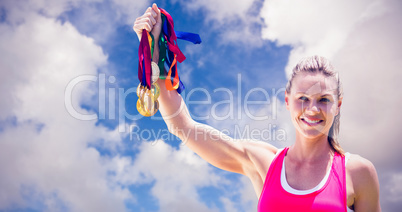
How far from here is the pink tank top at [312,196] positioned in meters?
3.18

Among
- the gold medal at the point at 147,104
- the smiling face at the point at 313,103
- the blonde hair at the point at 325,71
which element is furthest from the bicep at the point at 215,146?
the blonde hair at the point at 325,71

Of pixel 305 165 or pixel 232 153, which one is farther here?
pixel 232 153

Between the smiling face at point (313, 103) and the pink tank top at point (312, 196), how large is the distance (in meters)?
0.42

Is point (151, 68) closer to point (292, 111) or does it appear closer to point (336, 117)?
point (292, 111)

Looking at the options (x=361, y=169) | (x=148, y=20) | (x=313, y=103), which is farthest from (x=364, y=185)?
(x=148, y=20)

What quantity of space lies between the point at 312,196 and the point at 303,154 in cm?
55

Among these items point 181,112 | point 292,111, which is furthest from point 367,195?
point 181,112

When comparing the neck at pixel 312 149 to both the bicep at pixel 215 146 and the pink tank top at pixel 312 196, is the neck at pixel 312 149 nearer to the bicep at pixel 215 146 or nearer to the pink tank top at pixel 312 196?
the pink tank top at pixel 312 196

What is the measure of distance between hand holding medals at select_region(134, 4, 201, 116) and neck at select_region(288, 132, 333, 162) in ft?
5.23

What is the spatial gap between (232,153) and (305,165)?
85 centimetres

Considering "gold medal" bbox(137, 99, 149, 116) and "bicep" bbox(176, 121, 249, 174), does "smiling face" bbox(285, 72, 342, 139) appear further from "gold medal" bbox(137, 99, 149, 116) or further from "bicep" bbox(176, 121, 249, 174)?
"gold medal" bbox(137, 99, 149, 116)

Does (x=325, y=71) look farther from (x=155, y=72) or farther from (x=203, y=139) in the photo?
(x=155, y=72)

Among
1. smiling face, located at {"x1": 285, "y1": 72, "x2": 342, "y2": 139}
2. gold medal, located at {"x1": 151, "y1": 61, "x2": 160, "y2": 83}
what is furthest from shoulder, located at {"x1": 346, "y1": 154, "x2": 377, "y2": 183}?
gold medal, located at {"x1": 151, "y1": 61, "x2": 160, "y2": 83}

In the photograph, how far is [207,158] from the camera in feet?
13.1
